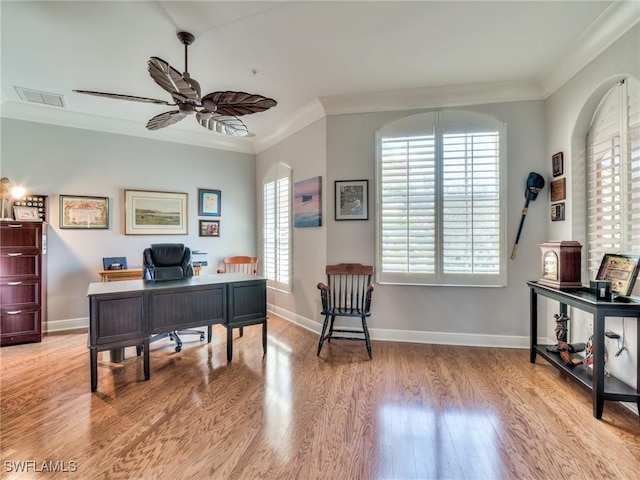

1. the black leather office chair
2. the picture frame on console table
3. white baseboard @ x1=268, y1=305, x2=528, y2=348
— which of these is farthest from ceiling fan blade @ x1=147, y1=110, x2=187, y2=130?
the picture frame on console table

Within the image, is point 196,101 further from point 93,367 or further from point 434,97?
point 434,97

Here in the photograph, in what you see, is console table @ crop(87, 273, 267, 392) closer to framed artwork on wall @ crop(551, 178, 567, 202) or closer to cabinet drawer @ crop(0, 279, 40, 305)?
cabinet drawer @ crop(0, 279, 40, 305)

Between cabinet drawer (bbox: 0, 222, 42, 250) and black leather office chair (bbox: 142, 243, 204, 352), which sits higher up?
cabinet drawer (bbox: 0, 222, 42, 250)

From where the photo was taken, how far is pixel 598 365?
2008 mm

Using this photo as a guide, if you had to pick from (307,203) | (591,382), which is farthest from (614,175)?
(307,203)

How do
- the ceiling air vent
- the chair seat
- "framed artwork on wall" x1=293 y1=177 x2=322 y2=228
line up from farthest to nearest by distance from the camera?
"framed artwork on wall" x1=293 y1=177 x2=322 y2=228 < the ceiling air vent < the chair seat

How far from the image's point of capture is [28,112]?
12.3ft

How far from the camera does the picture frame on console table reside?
2045 mm

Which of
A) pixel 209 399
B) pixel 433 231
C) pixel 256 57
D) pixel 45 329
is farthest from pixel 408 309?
pixel 45 329

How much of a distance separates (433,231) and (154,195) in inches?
154

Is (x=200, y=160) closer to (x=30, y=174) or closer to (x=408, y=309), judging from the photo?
(x=30, y=174)

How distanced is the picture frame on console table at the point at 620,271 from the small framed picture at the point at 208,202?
472 centimetres

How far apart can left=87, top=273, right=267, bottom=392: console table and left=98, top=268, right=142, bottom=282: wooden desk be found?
4.05 feet

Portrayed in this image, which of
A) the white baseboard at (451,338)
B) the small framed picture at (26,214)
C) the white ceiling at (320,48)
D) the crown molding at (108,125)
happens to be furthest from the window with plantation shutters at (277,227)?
the small framed picture at (26,214)
